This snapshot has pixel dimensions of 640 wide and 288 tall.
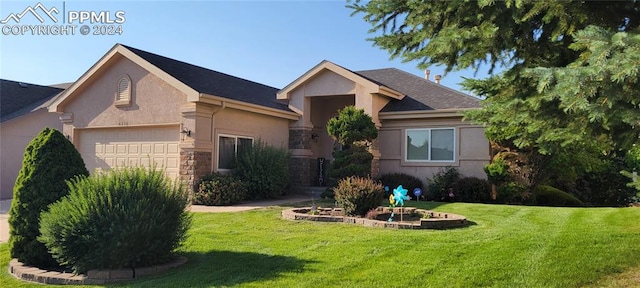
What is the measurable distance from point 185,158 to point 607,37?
41.7ft

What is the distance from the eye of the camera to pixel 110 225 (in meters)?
6.55

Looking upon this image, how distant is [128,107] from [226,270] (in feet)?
37.3

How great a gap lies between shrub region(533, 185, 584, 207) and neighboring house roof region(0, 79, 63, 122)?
1956 centimetres

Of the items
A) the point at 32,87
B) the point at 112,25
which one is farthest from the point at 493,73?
the point at 32,87

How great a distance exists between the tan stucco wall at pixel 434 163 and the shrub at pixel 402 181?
1.68 ft

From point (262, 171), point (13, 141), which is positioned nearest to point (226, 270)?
point (262, 171)

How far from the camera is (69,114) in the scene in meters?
17.7

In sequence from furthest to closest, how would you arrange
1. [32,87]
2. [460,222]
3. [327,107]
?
1. [32,87]
2. [327,107]
3. [460,222]

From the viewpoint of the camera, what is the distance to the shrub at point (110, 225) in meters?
6.55

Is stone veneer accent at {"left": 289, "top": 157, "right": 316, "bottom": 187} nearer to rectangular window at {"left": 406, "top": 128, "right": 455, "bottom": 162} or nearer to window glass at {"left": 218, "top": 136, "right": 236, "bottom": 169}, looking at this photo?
window glass at {"left": 218, "top": 136, "right": 236, "bottom": 169}

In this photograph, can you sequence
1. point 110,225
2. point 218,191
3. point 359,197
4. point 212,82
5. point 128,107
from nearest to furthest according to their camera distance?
point 110,225
point 359,197
point 218,191
point 128,107
point 212,82

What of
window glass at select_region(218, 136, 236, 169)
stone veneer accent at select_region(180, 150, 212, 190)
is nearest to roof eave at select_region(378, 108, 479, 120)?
window glass at select_region(218, 136, 236, 169)

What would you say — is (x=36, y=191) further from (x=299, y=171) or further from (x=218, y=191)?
(x=299, y=171)

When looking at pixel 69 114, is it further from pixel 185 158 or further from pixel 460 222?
pixel 460 222
